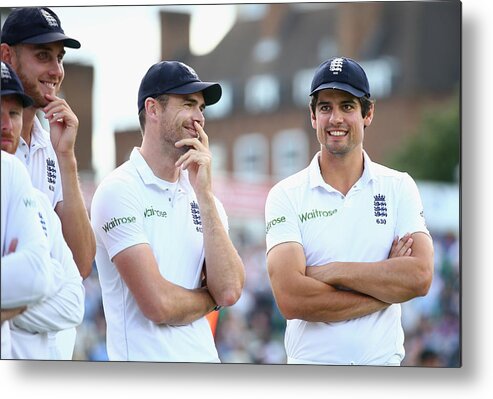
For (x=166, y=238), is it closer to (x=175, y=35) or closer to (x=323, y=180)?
(x=323, y=180)

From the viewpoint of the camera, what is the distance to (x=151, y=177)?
14.8 feet

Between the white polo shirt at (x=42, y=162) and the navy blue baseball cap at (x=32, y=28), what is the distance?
0.35m

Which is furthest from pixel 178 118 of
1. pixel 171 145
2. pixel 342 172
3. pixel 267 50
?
pixel 267 50

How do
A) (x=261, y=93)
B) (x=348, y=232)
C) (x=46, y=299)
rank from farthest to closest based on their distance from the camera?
(x=261, y=93) → (x=348, y=232) → (x=46, y=299)

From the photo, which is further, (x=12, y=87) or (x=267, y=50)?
(x=267, y=50)

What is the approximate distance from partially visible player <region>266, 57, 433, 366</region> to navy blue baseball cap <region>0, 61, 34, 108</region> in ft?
3.38

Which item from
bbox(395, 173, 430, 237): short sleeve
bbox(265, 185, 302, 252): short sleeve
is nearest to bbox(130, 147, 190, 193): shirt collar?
bbox(265, 185, 302, 252): short sleeve

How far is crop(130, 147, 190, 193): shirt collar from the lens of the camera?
4.50 metres

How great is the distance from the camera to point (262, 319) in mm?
6754

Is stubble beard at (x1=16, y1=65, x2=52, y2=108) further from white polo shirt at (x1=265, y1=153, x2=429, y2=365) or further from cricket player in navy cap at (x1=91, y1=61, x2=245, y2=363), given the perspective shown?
white polo shirt at (x1=265, y1=153, x2=429, y2=365)

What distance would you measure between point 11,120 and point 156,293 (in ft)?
2.84

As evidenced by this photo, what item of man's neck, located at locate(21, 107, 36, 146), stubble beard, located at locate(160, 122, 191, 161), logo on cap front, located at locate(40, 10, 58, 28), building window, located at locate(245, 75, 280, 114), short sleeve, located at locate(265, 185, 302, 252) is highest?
logo on cap front, located at locate(40, 10, 58, 28)

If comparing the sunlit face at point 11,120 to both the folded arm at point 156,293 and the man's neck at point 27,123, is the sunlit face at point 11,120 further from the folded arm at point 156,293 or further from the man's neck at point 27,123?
the folded arm at point 156,293

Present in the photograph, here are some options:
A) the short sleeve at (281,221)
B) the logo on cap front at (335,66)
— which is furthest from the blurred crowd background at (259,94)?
the short sleeve at (281,221)
